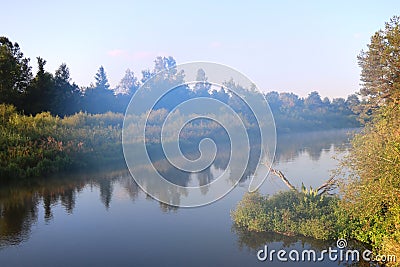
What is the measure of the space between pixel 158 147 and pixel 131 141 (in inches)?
115

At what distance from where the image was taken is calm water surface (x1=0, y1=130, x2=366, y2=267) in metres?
7.92

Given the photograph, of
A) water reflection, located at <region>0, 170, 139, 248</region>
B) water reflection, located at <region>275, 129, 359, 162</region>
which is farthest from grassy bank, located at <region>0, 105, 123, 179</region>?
water reflection, located at <region>275, 129, 359, 162</region>

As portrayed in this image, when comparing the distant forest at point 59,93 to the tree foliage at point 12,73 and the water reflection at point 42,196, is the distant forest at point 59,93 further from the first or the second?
the water reflection at point 42,196

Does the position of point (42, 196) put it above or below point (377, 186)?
below

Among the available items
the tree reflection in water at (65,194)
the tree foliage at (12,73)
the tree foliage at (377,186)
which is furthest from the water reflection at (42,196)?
the tree foliage at (12,73)

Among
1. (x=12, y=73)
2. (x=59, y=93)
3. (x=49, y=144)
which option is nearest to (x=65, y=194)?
(x=49, y=144)

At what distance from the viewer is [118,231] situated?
9828mm

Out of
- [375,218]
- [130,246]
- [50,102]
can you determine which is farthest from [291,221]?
[50,102]

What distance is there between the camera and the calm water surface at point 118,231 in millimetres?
7918

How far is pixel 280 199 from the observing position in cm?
980

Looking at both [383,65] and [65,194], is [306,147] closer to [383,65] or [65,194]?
[383,65]

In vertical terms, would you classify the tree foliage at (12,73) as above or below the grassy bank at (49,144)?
above

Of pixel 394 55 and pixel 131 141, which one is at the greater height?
pixel 394 55

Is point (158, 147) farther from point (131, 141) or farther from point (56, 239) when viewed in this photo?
point (56, 239)
